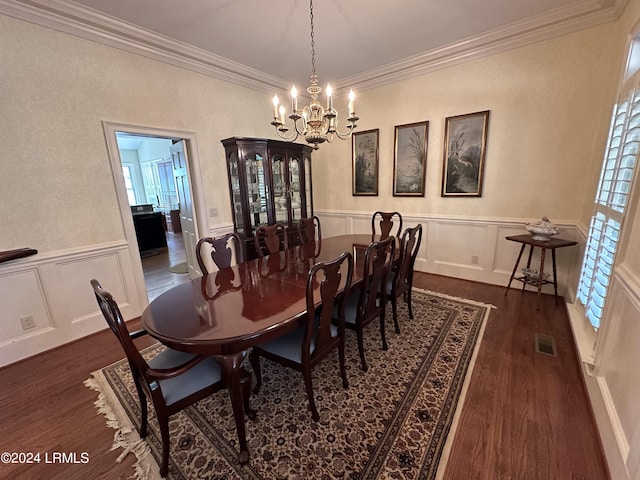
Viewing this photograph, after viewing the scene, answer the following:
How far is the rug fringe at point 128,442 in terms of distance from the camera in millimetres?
1325

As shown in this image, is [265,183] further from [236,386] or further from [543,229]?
[543,229]

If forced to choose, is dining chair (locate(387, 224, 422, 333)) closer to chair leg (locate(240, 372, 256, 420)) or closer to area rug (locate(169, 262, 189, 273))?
chair leg (locate(240, 372, 256, 420))

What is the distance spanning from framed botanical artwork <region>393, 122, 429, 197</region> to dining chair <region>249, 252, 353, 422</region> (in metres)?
2.61

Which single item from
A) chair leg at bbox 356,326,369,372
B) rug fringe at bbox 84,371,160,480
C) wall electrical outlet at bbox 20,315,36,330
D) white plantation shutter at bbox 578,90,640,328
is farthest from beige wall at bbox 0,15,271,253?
white plantation shutter at bbox 578,90,640,328

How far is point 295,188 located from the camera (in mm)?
4234

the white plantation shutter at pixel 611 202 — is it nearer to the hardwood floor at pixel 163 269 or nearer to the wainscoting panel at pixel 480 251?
the wainscoting panel at pixel 480 251

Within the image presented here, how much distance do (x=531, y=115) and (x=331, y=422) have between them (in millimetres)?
3639

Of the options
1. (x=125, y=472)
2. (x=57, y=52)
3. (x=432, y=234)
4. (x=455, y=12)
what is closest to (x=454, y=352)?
(x=432, y=234)

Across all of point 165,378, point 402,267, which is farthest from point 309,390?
point 402,267

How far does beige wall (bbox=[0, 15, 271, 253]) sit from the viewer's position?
2096 mm

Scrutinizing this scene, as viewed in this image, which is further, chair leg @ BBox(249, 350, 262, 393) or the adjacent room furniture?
the adjacent room furniture

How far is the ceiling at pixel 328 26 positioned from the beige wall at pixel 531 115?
20 cm

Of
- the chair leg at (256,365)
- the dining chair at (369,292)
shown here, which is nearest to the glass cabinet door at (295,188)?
the dining chair at (369,292)

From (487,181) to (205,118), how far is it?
145 inches
